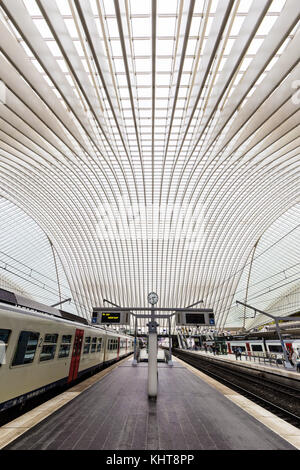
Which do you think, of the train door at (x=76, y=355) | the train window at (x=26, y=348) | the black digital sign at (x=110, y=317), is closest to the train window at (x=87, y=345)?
the train door at (x=76, y=355)

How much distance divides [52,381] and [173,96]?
59.3ft

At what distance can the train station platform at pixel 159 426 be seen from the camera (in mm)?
4473

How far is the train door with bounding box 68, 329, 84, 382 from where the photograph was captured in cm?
1110

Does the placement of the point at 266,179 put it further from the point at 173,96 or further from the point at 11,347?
the point at 11,347

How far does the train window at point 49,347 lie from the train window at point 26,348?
696 millimetres

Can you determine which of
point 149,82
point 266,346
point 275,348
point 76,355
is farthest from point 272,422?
point 266,346

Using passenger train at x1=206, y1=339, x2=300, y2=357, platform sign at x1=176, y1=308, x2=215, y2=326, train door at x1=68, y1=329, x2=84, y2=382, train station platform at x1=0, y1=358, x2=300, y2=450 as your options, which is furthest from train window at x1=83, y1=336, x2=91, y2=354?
passenger train at x1=206, y1=339, x2=300, y2=357

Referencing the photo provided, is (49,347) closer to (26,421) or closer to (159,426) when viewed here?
(26,421)

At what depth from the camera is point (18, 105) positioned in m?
16.1

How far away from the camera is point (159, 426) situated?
543 centimetres

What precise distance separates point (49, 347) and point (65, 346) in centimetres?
159

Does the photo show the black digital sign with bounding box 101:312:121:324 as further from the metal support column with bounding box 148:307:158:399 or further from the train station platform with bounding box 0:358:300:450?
the train station platform with bounding box 0:358:300:450

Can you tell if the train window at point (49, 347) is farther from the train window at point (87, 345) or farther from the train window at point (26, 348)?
the train window at point (87, 345)
